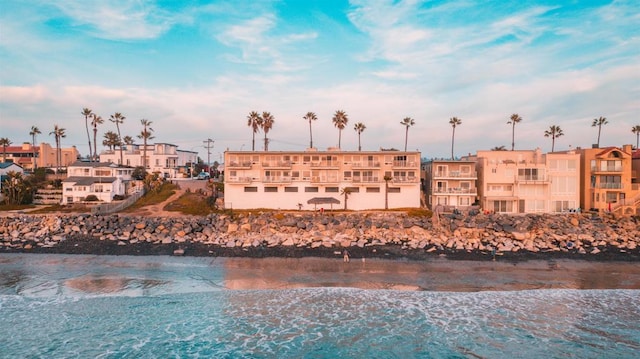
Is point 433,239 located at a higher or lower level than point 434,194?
lower

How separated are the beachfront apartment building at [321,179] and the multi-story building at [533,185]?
8627 mm

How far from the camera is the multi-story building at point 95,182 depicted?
5297cm

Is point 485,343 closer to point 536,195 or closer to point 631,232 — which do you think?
point 631,232

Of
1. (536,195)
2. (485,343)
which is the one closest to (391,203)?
(536,195)

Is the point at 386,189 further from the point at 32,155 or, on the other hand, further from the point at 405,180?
the point at 32,155

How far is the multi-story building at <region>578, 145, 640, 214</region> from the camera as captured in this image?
48469 millimetres

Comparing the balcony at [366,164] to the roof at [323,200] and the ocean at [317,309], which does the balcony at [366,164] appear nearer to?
the roof at [323,200]

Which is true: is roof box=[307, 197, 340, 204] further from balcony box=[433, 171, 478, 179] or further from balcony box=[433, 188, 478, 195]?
balcony box=[433, 188, 478, 195]

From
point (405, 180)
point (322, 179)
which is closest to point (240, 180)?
point (322, 179)

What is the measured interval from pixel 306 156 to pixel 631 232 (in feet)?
111

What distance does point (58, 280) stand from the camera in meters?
25.2

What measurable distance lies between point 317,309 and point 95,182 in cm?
4453

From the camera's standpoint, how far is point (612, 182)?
49469 millimetres

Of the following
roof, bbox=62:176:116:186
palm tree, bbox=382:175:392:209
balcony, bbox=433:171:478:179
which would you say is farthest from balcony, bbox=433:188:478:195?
roof, bbox=62:176:116:186
